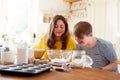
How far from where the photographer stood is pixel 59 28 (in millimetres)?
2525

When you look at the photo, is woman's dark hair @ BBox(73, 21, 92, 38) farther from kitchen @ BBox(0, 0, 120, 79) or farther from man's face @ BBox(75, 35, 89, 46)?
kitchen @ BBox(0, 0, 120, 79)

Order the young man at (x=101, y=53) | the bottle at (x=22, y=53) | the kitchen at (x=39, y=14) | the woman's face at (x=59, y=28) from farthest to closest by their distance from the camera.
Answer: the kitchen at (x=39, y=14) < the woman's face at (x=59, y=28) < the young man at (x=101, y=53) < the bottle at (x=22, y=53)

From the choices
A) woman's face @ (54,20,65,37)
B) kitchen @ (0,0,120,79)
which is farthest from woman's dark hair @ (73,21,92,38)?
kitchen @ (0,0,120,79)

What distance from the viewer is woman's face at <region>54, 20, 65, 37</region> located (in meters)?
2.51

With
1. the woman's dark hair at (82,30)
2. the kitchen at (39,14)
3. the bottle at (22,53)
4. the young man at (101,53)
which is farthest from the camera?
the kitchen at (39,14)

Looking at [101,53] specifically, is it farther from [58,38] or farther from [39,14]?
[39,14]

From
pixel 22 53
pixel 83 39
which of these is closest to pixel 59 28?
pixel 83 39

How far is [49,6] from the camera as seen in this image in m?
4.45

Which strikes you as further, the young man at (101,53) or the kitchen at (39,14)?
the kitchen at (39,14)

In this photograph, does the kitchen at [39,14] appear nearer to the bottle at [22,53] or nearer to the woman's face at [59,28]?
the woman's face at [59,28]

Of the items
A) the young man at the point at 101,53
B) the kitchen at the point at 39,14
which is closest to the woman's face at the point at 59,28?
the young man at the point at 101,53

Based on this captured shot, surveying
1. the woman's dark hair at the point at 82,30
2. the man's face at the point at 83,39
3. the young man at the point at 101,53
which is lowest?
the young man at the point at 101,53

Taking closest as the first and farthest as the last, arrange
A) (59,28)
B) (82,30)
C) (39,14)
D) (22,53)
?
(22,53)
(82,30)
(59,28)
(39,14)

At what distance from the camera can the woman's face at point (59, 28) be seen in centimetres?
251
